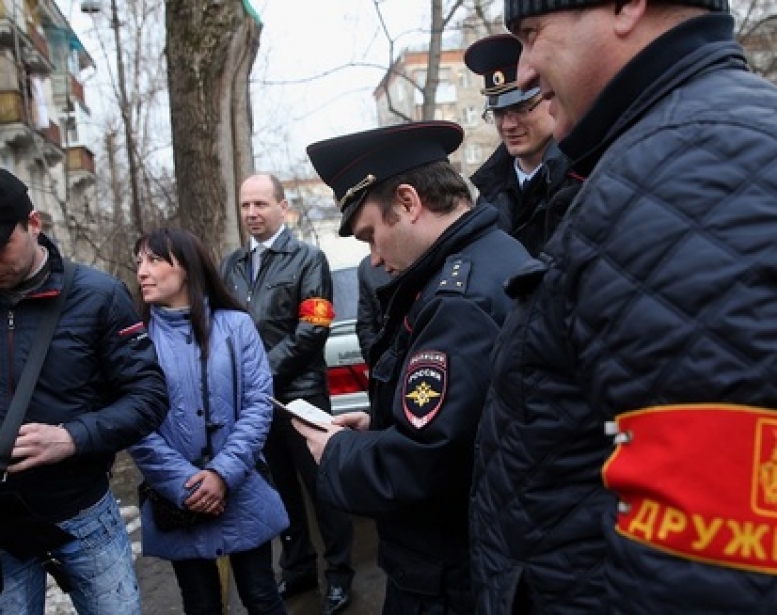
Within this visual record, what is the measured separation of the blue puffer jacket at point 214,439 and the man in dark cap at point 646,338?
77.7 inches

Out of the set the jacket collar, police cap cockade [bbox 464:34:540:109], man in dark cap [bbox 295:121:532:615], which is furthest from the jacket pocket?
police cap cockade [bbox 464:34:540:109]

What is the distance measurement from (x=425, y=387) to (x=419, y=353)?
9 cm

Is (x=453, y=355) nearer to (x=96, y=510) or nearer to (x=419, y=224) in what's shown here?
(x=419, y=224)

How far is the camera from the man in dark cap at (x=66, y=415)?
251 centimetres

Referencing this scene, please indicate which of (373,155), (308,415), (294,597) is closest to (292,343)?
(294,597)

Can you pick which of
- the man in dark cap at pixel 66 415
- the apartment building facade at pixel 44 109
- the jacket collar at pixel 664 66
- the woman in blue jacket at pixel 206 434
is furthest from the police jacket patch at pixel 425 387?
the apartment building facade at pixel 44 109

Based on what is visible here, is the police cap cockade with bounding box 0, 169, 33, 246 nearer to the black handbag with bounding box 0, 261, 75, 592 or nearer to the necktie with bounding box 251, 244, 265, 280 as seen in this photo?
the black handbag with bounding box 0, 261, 75, 592

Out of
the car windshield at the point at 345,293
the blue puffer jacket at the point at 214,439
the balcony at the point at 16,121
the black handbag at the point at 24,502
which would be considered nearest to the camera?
the black handbag at the point at 24,502

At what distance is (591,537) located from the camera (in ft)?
3.93

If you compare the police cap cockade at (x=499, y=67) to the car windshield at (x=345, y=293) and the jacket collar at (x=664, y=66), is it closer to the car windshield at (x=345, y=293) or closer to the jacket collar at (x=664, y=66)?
the jacket collar at (x=664, y=66)

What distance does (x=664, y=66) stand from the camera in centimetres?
112

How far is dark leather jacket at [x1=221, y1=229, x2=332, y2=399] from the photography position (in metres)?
4.17

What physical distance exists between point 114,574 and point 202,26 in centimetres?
397

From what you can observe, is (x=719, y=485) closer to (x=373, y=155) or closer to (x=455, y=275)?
(x=455, y=275)
